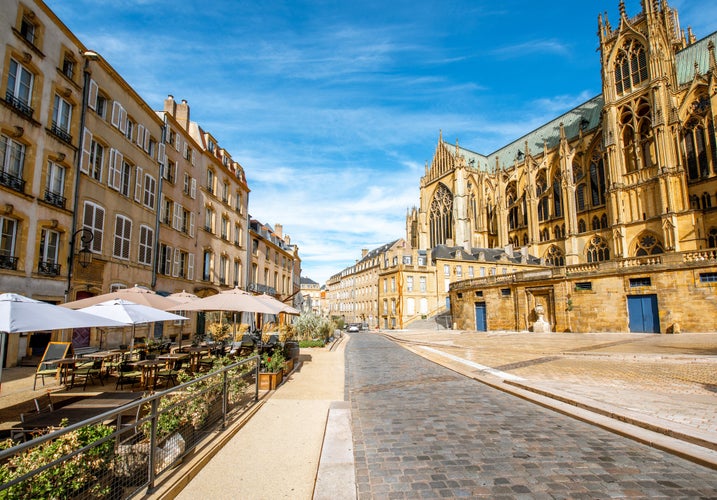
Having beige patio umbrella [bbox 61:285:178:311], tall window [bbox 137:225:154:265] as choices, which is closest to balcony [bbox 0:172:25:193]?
beige patio umbrella [bbox 61:285:178:311]

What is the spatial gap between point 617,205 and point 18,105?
43794 millimetres

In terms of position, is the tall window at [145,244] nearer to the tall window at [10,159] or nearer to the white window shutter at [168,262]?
the white window shutter at [168,262]

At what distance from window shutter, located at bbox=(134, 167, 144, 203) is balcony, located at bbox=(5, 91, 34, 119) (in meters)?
5.30

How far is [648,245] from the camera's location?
34125mm

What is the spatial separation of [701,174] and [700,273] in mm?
20578

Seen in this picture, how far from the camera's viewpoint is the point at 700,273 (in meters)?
19.5

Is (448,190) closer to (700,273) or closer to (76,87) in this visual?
(700,273)

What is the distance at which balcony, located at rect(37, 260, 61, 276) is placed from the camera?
39.8 ft

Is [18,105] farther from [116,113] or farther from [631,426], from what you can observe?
[631,426]

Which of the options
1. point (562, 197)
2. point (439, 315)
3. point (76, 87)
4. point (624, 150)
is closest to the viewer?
point (76, 87)

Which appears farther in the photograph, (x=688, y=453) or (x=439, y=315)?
(x=439, y=315)

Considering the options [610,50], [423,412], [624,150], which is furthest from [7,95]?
[610,50]

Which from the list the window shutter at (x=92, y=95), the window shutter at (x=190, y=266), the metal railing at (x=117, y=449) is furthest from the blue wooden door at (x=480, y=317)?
the window shutter at (x=92, y=95)

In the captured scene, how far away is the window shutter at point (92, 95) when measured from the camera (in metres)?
14.6
